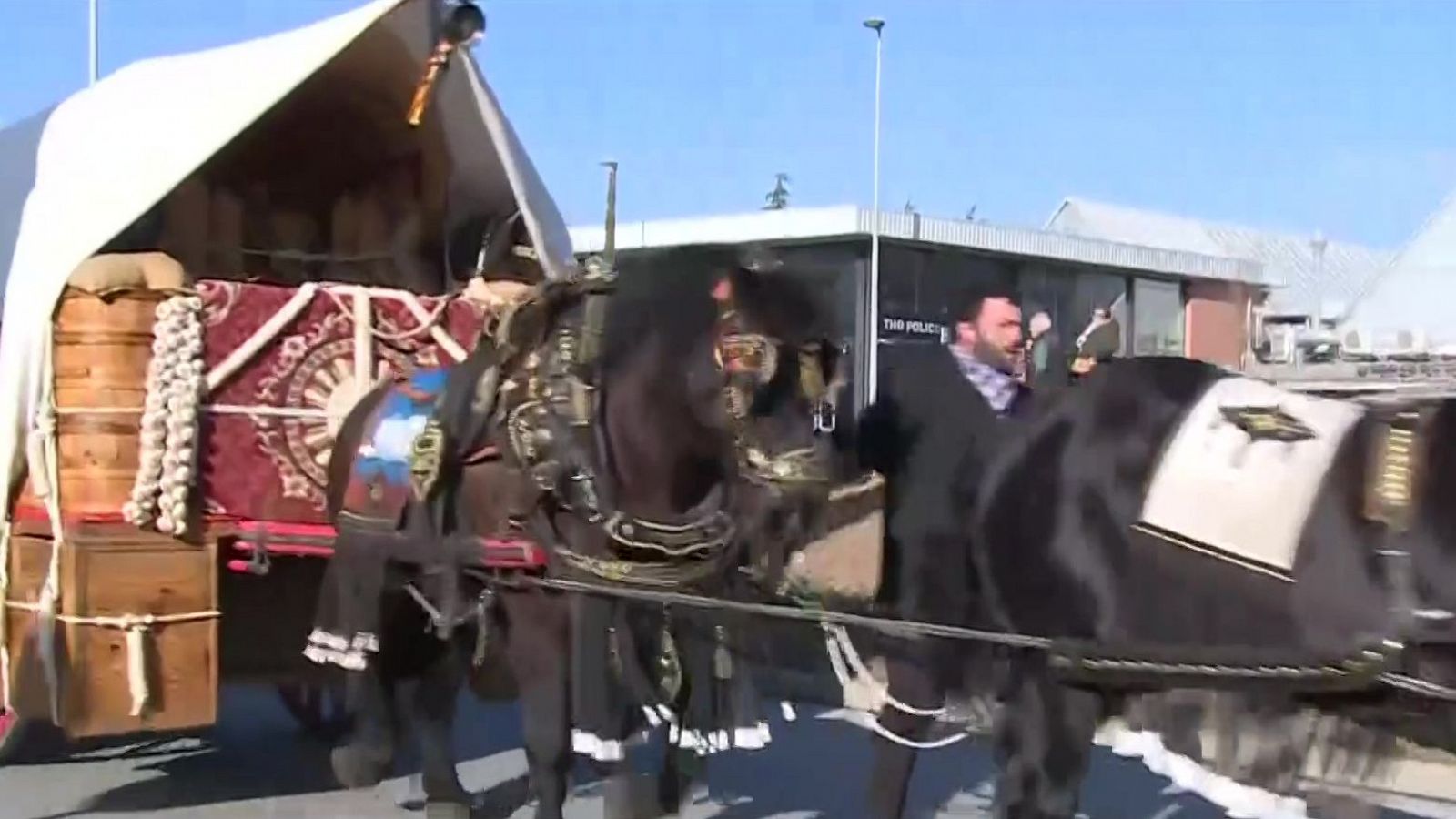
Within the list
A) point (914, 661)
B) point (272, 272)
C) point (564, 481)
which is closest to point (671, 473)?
point (564, 481)

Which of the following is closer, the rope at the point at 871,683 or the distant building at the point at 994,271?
the rope at the point at 871,683

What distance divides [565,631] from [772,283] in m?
1.34

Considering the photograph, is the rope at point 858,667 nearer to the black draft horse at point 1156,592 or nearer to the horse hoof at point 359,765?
the black draft horse at point 1156,592

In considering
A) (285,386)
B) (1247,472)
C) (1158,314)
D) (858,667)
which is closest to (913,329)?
(1158,314)

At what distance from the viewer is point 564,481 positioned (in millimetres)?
5852

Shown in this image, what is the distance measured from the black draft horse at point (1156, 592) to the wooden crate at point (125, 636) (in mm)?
2694

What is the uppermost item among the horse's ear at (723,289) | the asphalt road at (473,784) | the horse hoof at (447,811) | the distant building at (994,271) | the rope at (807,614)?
the distant building at (994,271)

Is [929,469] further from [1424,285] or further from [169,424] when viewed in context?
[1424,285]

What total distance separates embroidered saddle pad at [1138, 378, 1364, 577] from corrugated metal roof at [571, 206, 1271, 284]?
1593cm

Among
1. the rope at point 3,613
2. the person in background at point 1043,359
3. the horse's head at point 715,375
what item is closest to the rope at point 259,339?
the rope at point 3,613

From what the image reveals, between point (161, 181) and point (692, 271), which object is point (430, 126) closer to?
point (161, 181)

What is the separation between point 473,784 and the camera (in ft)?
26.8

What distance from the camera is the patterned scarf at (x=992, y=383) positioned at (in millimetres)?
6121

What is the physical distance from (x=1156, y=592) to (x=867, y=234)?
16.8 metres
